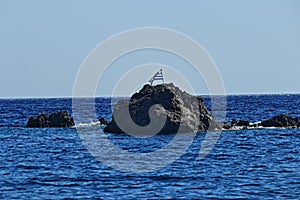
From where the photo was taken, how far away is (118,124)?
54469 millimetres

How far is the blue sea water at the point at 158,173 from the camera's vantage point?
27125 millimetres

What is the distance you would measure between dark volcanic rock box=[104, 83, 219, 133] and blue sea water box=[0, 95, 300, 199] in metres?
2.80

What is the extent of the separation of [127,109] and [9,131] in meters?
13.7

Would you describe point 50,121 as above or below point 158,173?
above

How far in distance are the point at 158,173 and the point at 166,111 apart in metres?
19.5

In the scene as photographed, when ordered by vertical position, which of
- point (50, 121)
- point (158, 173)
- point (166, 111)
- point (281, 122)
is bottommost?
point (158, 173)

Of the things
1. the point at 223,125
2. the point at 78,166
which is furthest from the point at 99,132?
the point at 78,166

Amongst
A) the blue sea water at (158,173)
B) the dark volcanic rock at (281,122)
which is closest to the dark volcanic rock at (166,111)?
the blue sea water at (158,173)

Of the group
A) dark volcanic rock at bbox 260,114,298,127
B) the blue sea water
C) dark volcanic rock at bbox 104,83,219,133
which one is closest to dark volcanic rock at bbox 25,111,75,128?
dark volcanic rock at bbox 104,83,219,133

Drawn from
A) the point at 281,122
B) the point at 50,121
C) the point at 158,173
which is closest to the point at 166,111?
the point at 281,122

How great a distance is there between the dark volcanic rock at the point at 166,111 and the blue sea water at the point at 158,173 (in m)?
2.80

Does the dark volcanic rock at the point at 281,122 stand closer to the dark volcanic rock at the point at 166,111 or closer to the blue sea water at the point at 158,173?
the dark volcanic rock at the point at 166,111

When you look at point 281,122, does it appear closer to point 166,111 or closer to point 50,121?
point 166,111

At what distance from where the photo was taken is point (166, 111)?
51469mm
